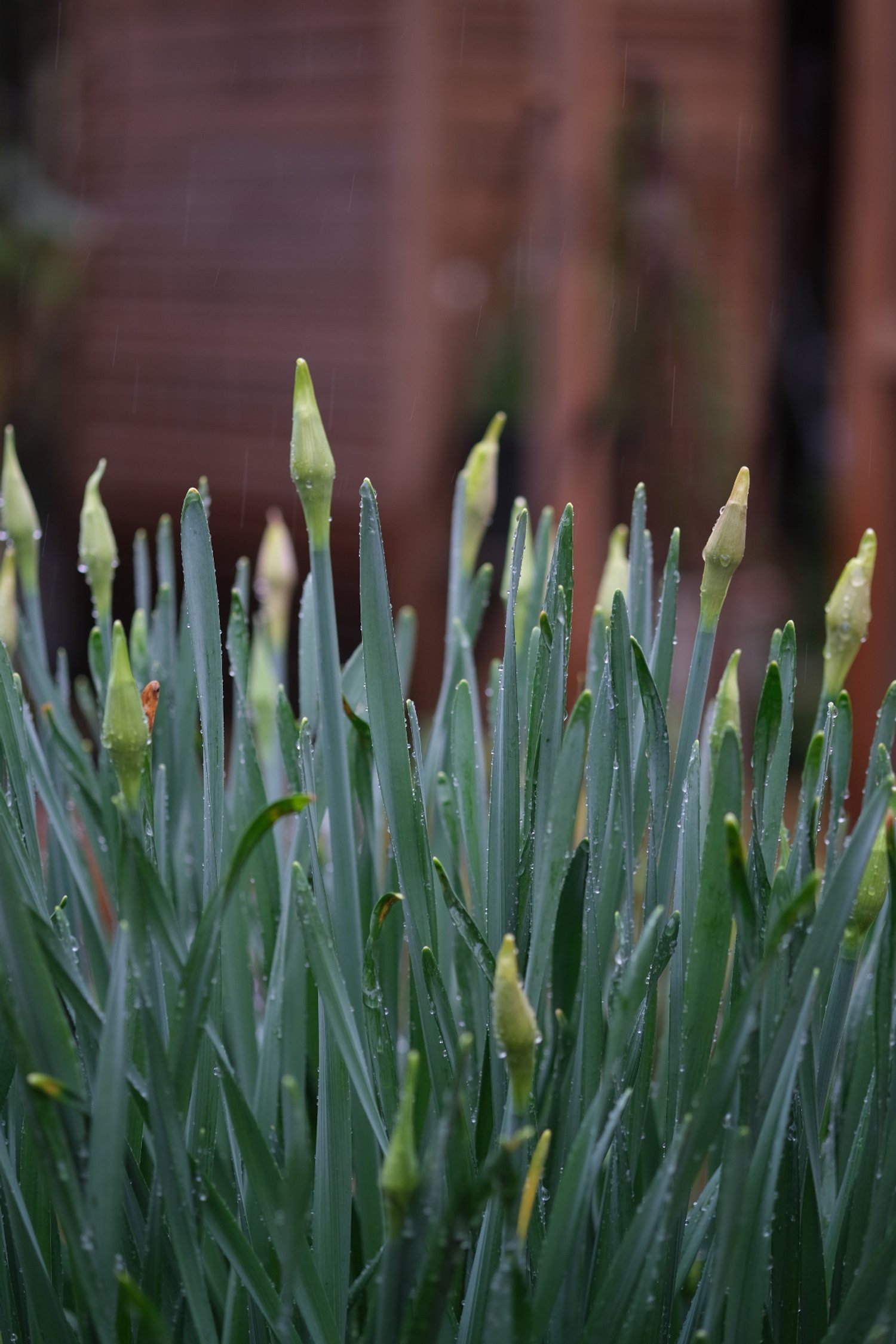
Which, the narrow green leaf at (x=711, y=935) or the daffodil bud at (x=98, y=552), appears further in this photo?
the daffodil bud at (x=98, y=552)

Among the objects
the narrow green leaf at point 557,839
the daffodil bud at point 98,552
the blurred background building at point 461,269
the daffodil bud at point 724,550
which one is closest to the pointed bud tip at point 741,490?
the daffodil bud at point 724,550

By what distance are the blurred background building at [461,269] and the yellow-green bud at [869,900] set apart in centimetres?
160

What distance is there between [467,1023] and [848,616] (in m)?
0.25

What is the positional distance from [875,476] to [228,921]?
1687 mm

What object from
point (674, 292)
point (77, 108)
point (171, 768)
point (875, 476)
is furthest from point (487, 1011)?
point (77, 108)

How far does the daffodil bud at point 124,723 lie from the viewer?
46 cm

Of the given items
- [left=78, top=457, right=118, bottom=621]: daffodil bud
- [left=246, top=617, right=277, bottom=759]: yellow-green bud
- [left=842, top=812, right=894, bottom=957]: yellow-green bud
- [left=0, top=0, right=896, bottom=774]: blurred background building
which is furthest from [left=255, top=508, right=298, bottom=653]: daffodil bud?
[left=0, top=0, right=896, bottom=774]: blurred background building

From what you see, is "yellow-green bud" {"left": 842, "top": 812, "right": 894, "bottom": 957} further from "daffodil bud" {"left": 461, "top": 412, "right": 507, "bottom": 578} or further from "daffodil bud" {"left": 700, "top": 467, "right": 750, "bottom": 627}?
"daffodil bud" {"left": 461, "top": 412, "right": 507, "bottom": 578}

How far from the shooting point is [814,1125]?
491 millimetres

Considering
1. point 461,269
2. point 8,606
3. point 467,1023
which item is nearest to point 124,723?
point 467,1023

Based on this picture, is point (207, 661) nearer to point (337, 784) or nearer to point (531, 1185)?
point (337, 784)

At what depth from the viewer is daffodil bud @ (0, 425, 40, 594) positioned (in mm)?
740

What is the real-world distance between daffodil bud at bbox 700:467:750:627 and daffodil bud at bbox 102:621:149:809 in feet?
0.72

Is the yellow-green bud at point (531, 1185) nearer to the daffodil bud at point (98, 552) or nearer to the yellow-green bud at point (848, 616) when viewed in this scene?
the yellow-green bud at point (848, 616)
